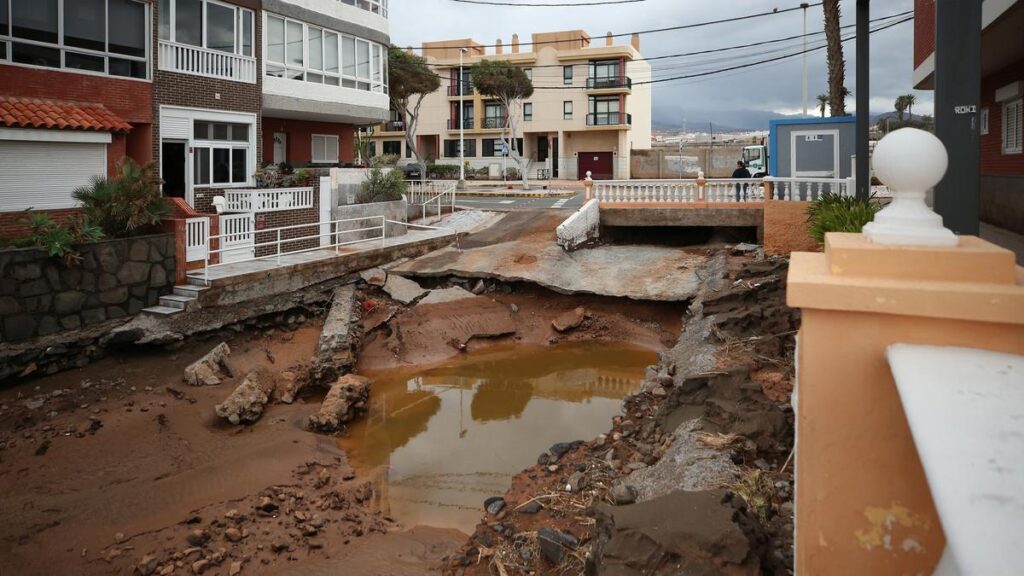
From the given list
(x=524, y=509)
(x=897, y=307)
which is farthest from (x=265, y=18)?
(x=897, y=307)

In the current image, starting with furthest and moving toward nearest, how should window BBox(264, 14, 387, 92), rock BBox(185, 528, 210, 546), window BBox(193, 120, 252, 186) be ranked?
window BBox(264, 14, 387, 92), window BBox(193, 120, 252, 186), rock BBox(185, 528, 210, 546)

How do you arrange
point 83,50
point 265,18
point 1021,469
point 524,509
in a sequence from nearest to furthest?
1. point 1021,469
2. point 524,509
3. point 83,50
4. point 265,18

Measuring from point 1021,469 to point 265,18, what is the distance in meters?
22.0

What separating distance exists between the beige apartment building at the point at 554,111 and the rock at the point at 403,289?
34.3 metres

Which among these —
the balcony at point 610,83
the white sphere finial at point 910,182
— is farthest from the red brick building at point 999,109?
the balcony at point 610,83

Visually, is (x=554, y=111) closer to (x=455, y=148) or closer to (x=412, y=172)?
(x=455, y=148)

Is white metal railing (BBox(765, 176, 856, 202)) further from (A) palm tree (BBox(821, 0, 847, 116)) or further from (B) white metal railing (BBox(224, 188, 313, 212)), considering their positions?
(B) white metal railing (BBox(224, 188, 313, 212))

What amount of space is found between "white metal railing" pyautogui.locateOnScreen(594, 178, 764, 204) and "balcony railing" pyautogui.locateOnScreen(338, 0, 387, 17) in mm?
10399

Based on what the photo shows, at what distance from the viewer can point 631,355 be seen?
1505cm

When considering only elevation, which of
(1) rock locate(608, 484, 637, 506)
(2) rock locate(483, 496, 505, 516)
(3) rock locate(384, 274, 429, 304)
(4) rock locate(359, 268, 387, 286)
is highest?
(4) rock locate(359, 268, 387, 286)

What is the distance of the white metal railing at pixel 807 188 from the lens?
1650cm

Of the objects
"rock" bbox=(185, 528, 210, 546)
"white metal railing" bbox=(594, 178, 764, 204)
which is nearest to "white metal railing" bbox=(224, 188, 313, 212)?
"white metal railing" bbox=(594, 178, 764, 204)

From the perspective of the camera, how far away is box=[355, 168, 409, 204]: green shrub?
22.1 meters

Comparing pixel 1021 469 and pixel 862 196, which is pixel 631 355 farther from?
pixel 1021 469
